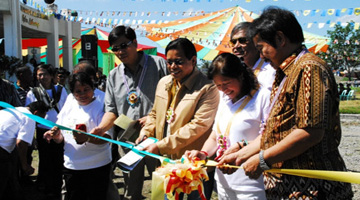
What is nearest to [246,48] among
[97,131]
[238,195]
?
[238,195]

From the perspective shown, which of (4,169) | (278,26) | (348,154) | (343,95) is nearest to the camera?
(278,26)

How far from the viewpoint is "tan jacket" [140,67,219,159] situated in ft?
9.70

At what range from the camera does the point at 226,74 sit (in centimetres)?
263

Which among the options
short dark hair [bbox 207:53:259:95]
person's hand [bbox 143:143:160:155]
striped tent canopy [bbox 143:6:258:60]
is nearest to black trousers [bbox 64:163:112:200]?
person's hand [bbox 143:143:160:155]

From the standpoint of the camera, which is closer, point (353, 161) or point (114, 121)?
point (114, 121)

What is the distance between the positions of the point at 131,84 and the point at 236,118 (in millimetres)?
1590

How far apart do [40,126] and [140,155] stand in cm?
271

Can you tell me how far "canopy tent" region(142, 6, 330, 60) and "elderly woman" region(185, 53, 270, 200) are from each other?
16.9 m

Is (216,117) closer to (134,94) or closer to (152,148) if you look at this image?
(152,148)

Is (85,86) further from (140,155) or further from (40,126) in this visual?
(40,126)

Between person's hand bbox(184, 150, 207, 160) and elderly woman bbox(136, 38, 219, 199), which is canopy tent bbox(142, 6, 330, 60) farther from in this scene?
person's hand bbox(184, 150, 207, 160)

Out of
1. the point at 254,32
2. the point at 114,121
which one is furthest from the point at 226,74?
the point at 114,121

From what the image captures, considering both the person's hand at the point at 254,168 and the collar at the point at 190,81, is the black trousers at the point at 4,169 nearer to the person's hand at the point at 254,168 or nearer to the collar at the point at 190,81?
the collar at the point at 190,81

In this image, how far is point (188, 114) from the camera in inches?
121
